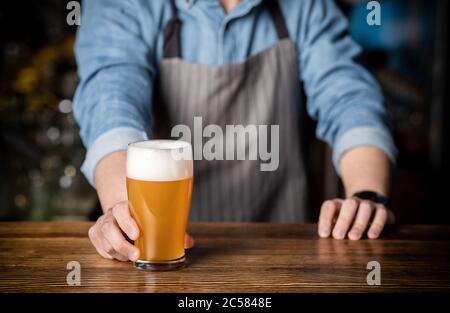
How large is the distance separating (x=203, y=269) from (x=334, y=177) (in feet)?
8.07

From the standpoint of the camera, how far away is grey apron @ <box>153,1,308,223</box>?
1.84 m

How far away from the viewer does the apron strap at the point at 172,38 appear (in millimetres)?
1807

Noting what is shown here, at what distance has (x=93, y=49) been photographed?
5.43 ft

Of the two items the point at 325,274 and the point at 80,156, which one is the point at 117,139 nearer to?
the point at 325,274

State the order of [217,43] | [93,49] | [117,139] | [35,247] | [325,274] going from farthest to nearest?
[217,43] → [93,49] → [117,139] → [35,247] → [325,274]

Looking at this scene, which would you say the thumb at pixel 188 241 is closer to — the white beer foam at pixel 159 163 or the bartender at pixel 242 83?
the white beer foam at pixel 159 163

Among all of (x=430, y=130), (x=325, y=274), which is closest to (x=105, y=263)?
(x=325, y=274)

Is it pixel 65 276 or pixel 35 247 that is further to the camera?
pixel 35 247

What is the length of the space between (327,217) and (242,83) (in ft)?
2.31

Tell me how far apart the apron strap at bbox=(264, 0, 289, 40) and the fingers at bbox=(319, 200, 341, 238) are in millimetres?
753

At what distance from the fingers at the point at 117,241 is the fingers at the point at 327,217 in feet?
1.34

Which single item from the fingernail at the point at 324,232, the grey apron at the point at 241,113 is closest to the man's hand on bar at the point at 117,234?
the fingernail at the point at 324,232

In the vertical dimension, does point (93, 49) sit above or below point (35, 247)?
above

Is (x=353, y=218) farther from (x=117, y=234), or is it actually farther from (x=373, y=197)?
(x=117, y=234)
